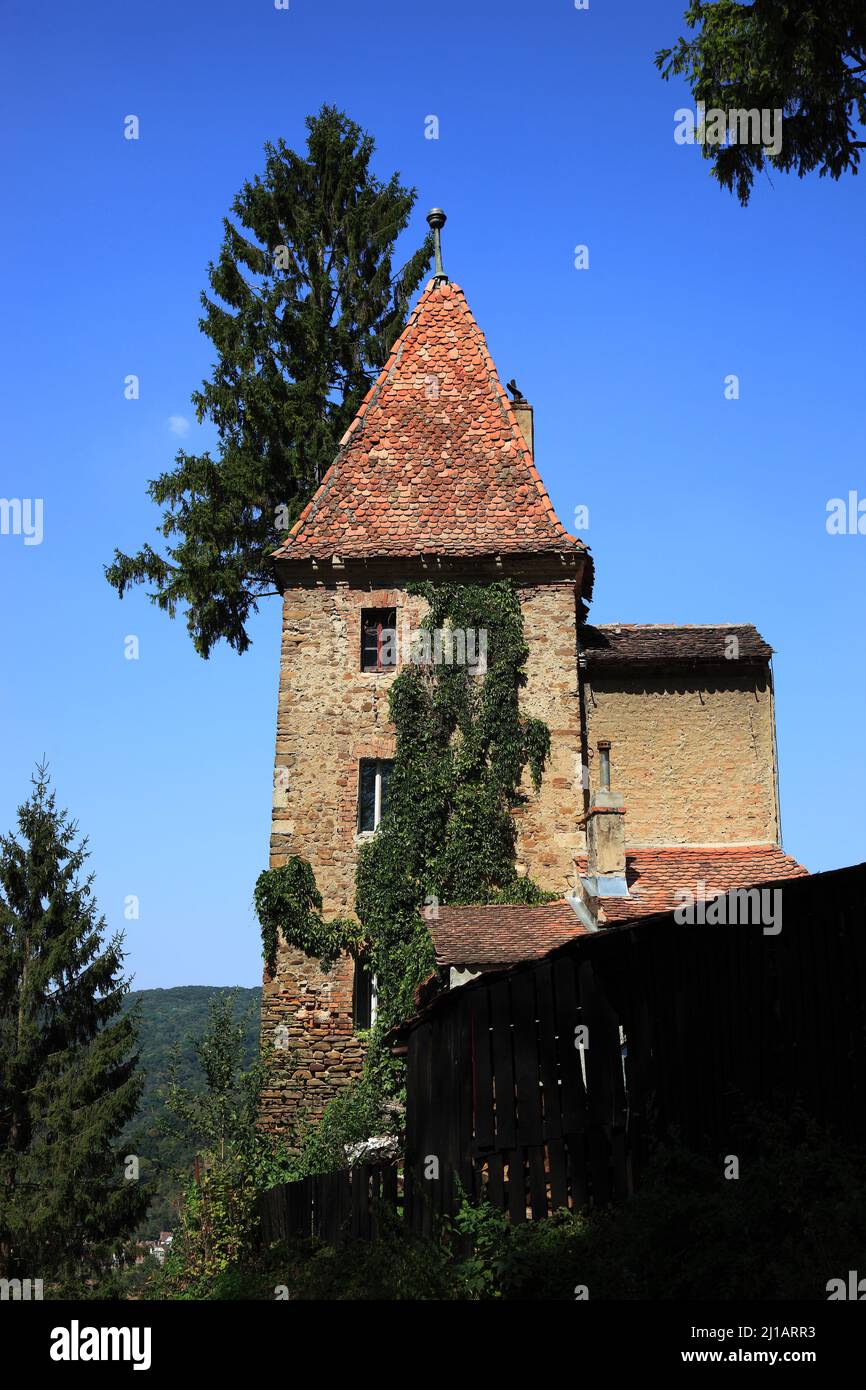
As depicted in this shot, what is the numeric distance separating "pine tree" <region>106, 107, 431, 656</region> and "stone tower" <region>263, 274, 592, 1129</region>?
302 cm

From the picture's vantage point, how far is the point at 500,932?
56.5ft

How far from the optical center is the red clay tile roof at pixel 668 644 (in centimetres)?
2212

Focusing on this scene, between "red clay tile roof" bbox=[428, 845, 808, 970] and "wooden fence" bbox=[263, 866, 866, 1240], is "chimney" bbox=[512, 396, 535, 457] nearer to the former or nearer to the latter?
"red clay tile roof" bbox=[428, 845, 808, 970]

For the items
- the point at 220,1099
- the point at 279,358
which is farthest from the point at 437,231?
the point at 220,1099

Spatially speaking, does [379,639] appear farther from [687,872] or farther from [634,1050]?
[634,1050]

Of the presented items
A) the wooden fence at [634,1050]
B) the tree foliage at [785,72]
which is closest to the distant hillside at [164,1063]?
the wooden fence at [634,1050]

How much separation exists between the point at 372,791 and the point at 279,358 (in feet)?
36.3

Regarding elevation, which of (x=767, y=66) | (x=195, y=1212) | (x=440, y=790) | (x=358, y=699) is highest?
(x=767, y=66)

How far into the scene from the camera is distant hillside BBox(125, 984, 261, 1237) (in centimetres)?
2141

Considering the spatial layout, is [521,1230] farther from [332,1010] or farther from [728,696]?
[728,696]

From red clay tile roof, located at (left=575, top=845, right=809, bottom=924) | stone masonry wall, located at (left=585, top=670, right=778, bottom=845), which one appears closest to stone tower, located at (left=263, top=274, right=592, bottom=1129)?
red clay tile roof, located at (left=575, top=845, right=809, bottom=924)

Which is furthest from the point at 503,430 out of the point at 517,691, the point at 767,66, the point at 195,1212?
the point at 195,1212
